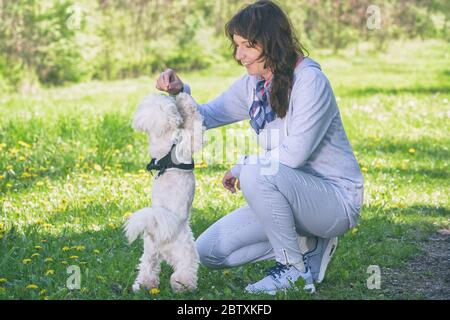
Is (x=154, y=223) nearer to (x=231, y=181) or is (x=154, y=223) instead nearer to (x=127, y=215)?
(x=231, y=181)

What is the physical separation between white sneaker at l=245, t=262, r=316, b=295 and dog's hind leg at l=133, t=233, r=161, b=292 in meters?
0.46

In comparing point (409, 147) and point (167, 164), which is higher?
point (167, 164)

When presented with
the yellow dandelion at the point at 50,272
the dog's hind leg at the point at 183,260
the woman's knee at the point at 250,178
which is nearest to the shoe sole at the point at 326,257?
the woman's knee at the point at 250,178

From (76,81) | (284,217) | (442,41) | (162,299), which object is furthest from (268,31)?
(442,41)

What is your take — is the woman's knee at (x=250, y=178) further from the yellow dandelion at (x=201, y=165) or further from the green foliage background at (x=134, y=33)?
the green foliage background at (x=134, y=33)

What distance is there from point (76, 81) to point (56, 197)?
23.9 feet

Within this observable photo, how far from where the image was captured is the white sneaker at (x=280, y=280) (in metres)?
4.02

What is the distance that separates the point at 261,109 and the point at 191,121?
0.53 m

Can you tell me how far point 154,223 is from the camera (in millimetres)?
3715

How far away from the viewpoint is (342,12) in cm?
1612

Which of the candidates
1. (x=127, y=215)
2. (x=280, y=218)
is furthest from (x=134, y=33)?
(x=280, y=218)

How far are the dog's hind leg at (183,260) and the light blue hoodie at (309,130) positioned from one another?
0.44 m

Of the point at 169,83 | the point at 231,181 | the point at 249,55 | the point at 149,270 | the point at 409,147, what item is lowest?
the point at 409,147

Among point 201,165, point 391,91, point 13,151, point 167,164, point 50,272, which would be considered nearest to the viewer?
point 167,164
